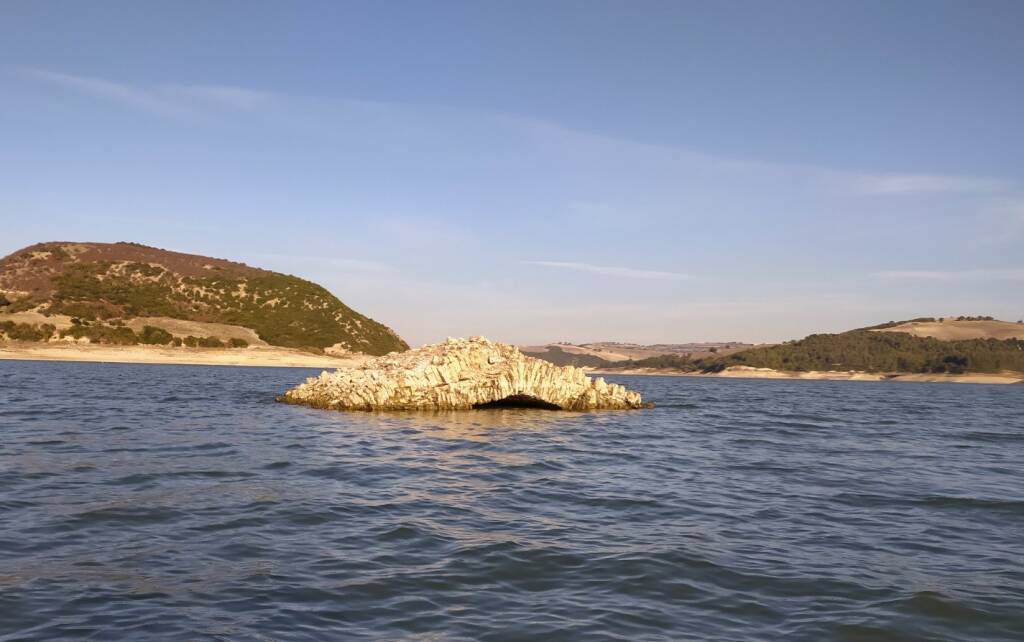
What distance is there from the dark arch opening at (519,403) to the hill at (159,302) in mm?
77422

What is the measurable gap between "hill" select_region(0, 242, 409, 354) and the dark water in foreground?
284ft

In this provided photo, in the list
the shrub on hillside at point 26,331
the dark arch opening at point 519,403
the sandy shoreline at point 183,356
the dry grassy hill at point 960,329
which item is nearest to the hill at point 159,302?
the shrub on hillside at point 26,331

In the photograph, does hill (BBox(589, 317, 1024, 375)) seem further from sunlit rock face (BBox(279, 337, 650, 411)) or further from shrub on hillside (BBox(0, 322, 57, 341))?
sunlit rock face (BBox(279, 337, 650, 411))

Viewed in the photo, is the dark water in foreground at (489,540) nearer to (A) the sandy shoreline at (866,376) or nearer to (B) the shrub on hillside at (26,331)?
(B) the shrub on hillside at (26,331)

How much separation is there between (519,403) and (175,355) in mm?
74689

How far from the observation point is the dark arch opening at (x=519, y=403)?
105ft

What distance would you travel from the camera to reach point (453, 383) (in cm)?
3092

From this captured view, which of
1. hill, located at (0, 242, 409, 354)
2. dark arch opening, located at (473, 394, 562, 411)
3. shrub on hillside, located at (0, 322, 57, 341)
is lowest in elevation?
dark arch opening, located at (473, 394, 562, 411)

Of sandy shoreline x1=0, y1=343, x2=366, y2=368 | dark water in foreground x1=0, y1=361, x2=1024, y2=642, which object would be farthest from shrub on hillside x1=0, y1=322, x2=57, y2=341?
dark water in foreground x1=0, y1=361, x2=1024, y2=642

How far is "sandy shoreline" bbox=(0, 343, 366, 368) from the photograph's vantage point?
83500 mm

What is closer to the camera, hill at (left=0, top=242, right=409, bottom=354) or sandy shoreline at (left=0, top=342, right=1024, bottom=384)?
sandy shoreline at (left=0, top=342, right=1024, bottom=384)

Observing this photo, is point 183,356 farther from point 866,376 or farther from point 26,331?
point 866,376

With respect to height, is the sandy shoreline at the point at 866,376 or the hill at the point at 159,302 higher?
the hill at the point at 159,302

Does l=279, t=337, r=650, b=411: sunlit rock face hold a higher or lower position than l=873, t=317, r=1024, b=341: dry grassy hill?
lower
